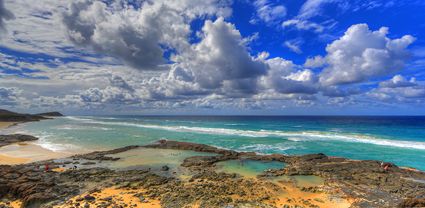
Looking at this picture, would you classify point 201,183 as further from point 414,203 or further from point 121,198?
point 414,203

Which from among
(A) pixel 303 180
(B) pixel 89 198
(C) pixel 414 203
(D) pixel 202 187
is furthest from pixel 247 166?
(B) pixel 89 198

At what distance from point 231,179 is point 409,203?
9.08 meters

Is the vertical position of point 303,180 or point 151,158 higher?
point 303,180

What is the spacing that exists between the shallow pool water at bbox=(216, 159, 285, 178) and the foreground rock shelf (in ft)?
2.57

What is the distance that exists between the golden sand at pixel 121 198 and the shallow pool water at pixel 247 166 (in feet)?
23.8

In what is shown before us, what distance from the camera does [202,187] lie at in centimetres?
1229

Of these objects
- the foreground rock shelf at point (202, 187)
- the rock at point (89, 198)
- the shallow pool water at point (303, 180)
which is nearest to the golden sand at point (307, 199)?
the foreground rock shelf at point (202, 187)

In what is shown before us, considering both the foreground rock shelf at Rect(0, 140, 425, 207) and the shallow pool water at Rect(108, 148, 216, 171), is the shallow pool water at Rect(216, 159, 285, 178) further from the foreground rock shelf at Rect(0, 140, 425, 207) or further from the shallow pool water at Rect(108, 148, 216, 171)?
the shallow pool water at Rect(108, 148, 216, 171)

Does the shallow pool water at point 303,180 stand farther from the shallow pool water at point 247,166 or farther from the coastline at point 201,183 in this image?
the shallow pool water at point 247,166

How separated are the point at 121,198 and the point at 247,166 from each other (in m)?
10.6

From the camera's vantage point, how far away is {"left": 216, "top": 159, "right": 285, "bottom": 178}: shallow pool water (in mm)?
16031

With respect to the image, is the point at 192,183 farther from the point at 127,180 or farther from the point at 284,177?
the point at 284,177

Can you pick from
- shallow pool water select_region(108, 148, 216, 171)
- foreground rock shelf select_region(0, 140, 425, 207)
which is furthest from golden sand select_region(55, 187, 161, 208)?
shallow pool water select_region(108, 148, 216, 171)

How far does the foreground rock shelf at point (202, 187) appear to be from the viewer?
10344mm
